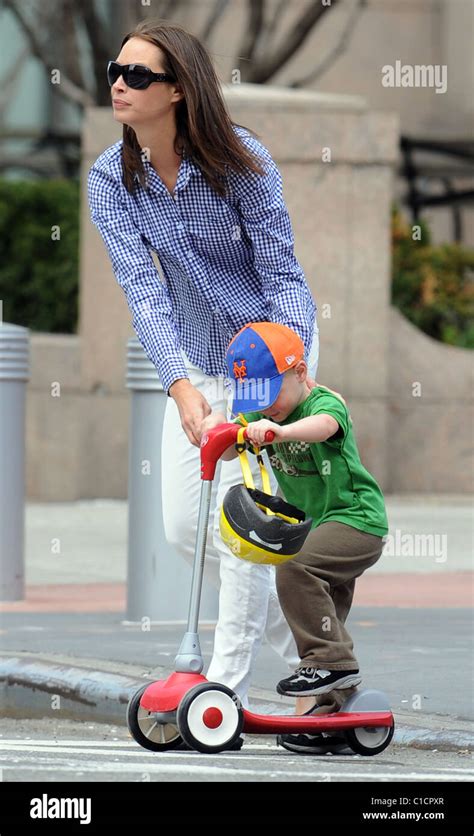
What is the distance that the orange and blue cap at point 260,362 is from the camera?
463 cm

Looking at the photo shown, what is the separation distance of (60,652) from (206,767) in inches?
84.8

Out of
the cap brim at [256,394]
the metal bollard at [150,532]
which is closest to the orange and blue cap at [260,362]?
the cap brim at [256,394]

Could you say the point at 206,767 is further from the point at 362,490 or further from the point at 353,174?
the point at 353,174

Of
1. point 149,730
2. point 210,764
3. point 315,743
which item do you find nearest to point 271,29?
point 315,743

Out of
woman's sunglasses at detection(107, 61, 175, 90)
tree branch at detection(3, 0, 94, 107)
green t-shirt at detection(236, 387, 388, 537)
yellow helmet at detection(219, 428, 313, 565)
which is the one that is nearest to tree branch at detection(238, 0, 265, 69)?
tree branch at detection(3, 0, 94, 107)

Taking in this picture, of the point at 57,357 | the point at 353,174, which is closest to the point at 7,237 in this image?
the point at 57,357

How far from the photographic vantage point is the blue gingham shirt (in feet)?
16.4

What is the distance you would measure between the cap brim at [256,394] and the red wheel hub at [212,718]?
0.81 meters

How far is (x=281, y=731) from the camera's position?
472 centimetres

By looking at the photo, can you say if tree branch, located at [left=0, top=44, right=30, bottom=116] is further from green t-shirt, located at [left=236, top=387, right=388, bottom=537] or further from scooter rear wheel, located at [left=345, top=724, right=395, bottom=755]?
scooter rear wheel, located at [left=345, top=724, right=395, bottom=755]

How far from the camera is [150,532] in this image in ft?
24.4

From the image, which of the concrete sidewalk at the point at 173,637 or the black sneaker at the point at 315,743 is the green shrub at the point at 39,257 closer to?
the concrete sidewalk at the point at 173,637

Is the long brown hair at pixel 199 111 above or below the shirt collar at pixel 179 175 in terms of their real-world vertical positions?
above

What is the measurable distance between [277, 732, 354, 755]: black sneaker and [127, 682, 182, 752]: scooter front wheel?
343 mm
